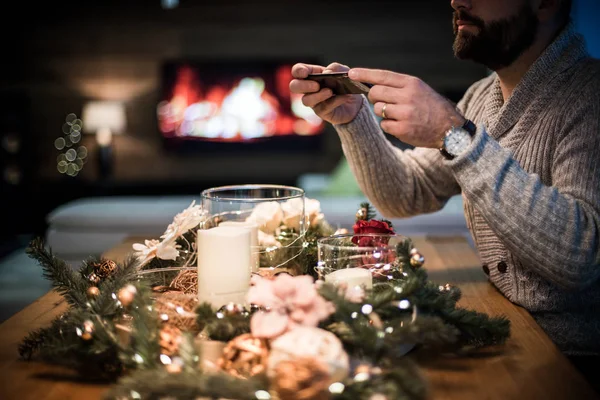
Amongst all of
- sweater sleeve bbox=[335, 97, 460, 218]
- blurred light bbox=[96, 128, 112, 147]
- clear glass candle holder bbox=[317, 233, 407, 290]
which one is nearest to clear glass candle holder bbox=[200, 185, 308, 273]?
clear glass candle holder bbox=[317, 233, 407, 290]

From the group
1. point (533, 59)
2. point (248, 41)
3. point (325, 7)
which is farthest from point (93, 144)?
point (533, 59)

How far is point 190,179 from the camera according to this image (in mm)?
6062

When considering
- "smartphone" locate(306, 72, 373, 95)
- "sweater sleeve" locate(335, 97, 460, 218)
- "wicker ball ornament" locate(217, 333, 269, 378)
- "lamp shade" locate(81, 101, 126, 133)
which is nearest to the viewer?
"wicker ball ornament" locate(217, 333, 269, 378)

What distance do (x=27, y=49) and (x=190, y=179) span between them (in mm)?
1949

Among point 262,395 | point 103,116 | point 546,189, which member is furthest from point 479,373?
point 103,116

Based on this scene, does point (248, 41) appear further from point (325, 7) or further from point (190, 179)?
point (190, 179)

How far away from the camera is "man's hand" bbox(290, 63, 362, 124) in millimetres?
1297

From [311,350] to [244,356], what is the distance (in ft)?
0.36

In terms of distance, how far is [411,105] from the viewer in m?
1.08

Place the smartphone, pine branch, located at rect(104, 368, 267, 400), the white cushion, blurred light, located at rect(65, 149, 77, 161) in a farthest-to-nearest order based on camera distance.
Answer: blurred light, located at rect(65, 149, 77, 161) < the white cushion < the smartphone < pine branch, located at rect(104, 368, 267, 400)

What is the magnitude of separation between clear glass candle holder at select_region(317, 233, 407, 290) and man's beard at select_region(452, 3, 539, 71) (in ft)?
2.00

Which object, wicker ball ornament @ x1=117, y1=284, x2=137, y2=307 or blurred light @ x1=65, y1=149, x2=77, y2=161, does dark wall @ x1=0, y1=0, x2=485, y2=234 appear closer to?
blurred light @ x1=65, y1=149, x2=77, y2=161

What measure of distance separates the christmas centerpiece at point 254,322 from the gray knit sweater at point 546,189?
222 millimetres

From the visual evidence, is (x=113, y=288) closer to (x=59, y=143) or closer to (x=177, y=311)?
(x=177, y=311)
